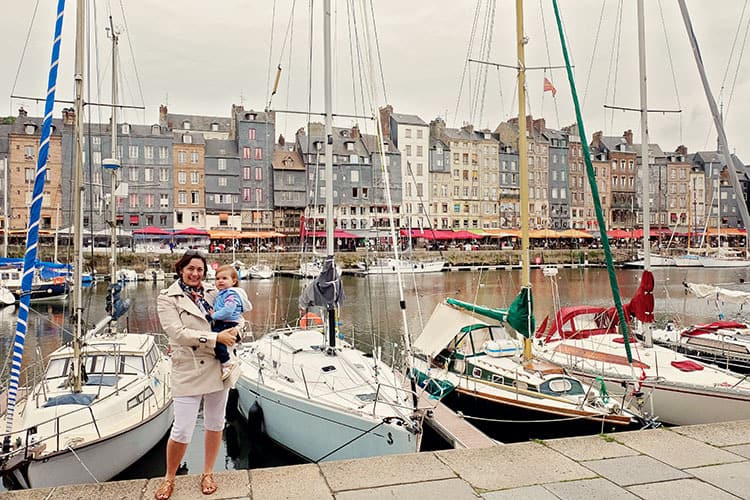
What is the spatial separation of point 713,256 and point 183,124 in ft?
227

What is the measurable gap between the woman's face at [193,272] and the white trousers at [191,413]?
2.99 feet

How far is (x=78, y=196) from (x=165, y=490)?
23.8 feet

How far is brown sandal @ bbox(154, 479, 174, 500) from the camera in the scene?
4344 millimetres

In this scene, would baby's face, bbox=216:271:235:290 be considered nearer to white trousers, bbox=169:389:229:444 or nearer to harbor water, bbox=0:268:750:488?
white trousers, bbox=169:389:229:444

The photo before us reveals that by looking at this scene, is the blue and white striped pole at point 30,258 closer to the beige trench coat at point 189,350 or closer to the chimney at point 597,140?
the beige trench coat at point 189,350

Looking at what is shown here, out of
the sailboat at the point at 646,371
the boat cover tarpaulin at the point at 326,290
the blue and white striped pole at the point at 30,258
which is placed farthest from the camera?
the boat cover tarpaulin at the point at 326,290

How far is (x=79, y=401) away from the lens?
367 inches

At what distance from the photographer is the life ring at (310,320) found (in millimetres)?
16806

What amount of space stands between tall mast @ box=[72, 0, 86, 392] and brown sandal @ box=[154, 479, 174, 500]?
589 centimetres

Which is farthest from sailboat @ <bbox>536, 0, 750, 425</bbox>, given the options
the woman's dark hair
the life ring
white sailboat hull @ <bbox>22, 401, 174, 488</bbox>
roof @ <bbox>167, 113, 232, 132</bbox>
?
roof @ <bbox>167, 113, 232, 132</bbox>

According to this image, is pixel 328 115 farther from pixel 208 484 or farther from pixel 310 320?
pixel 208 484

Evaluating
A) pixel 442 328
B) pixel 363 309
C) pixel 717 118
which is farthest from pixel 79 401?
pixel 363 309

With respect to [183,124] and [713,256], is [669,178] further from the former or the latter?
[183,124]

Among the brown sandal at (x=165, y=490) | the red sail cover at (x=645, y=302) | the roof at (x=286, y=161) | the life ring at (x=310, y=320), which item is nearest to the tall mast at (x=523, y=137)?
the red sail cover at (x=645, y=302)
